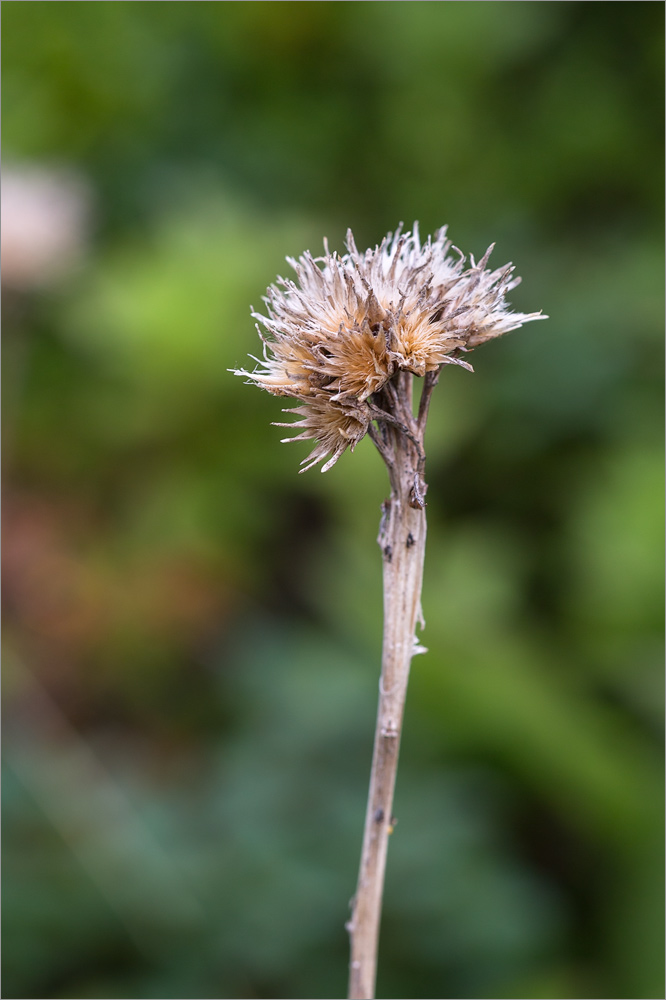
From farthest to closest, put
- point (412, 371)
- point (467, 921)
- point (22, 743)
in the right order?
point (22, 743) < point (467, 921) < point (412, 371)

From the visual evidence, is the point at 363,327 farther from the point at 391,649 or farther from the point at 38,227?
the point at 38,227

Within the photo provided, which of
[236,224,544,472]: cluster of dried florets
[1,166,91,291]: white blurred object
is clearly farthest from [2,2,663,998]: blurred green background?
[236,224,544,472]: cluster of dried florets

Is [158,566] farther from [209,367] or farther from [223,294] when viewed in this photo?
[223,294]

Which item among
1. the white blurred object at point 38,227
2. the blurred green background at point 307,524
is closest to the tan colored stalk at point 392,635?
the blurred green background at point 307,524

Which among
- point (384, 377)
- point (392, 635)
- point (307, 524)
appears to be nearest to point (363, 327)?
point (384, 377)

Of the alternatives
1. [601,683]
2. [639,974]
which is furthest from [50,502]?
[639,974]

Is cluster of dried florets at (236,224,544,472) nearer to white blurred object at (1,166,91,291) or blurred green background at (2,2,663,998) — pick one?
blurred green background at (2,2,663,998)

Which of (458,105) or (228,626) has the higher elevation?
(458,105)
